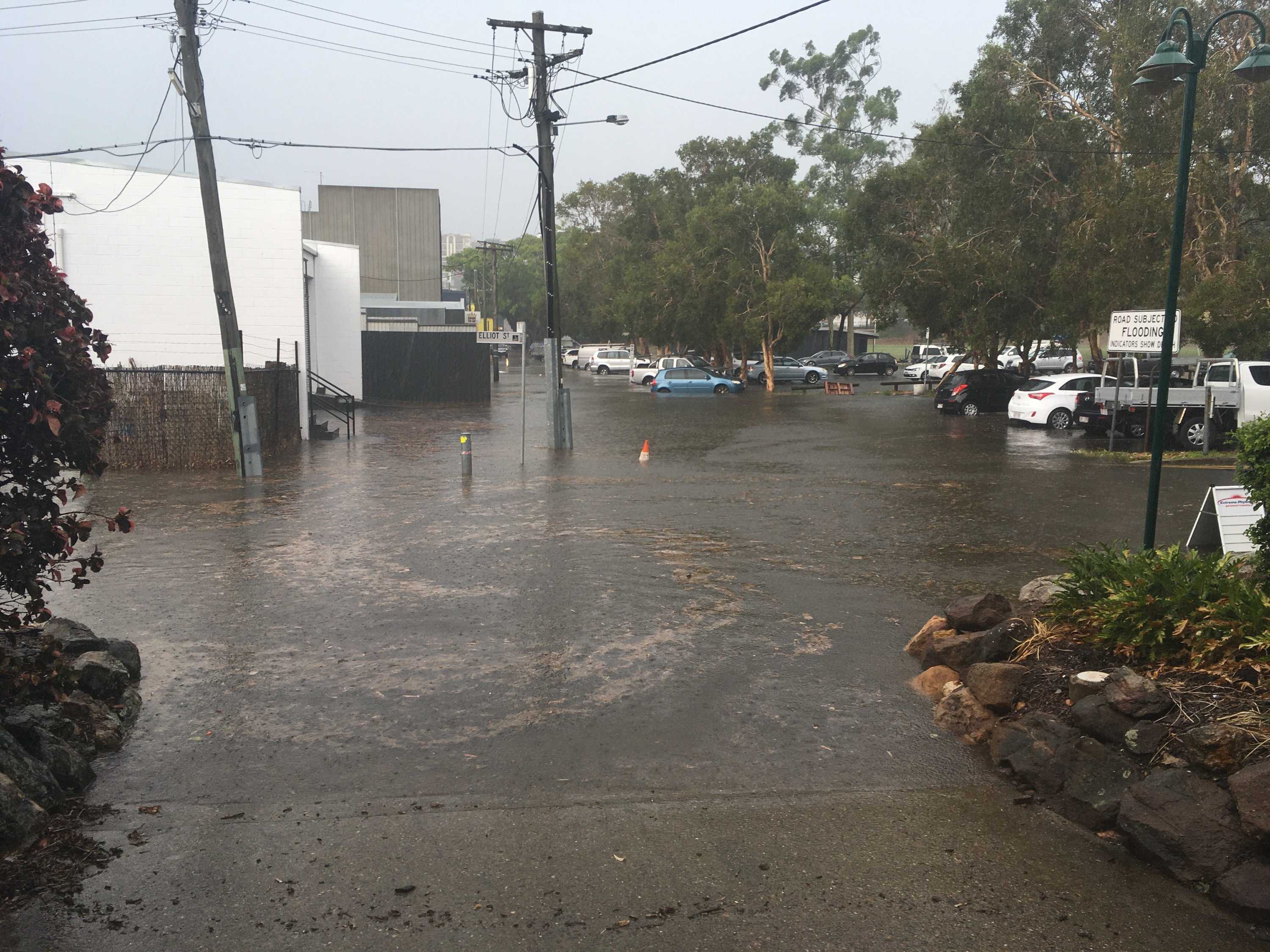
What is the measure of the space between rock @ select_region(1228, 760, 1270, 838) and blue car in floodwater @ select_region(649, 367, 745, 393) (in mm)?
43732

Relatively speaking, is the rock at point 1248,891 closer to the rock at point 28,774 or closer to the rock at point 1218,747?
the rock at point 1218,747

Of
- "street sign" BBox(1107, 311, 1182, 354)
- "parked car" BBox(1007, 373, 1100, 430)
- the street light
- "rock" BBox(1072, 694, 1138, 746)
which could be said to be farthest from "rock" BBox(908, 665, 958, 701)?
"parked car" BBox(1007, 373, 1100, 430)

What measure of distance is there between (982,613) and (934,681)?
2.43ft

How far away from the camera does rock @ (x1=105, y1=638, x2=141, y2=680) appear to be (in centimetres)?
737

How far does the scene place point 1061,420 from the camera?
1155 inches

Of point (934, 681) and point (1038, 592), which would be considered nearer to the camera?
point (934, 681)

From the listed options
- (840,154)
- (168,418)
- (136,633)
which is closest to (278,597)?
(136,633)

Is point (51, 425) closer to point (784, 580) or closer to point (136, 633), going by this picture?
point (136, 633)

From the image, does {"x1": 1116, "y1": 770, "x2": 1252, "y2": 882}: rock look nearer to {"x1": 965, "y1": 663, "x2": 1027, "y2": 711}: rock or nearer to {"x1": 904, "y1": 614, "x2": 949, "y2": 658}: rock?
{"x1": 965, "y1": 663, "x2": 1027, "y2": 711}: rock

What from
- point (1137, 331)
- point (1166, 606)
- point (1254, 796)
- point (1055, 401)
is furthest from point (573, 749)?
point (1055, 401)

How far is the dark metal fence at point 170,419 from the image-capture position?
19578mm

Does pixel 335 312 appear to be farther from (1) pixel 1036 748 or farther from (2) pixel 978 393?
(1) pixel 1036 748

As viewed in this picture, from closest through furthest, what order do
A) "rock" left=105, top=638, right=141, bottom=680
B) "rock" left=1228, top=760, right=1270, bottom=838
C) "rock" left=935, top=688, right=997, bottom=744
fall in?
"rock" left=1228, top=760, right=1270, bottom=838 < "rock" left=935, top=688, right=997, bottom=744 < "rock" left=105, top=638, right=141, bottom=680

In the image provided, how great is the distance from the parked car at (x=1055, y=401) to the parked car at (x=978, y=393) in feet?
17.8
